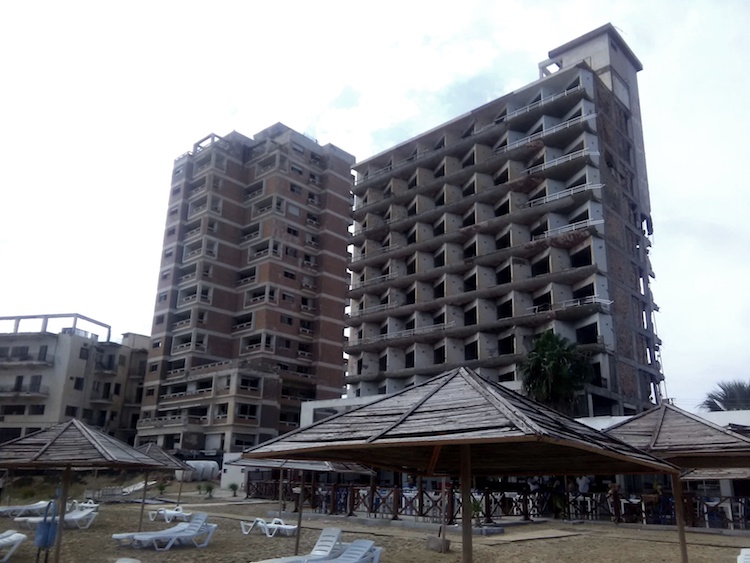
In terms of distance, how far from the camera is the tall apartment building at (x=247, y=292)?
53656 millimetres

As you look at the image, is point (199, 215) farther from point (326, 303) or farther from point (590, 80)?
point (590, 80)

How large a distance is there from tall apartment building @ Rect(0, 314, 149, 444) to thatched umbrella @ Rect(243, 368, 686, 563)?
56235mm

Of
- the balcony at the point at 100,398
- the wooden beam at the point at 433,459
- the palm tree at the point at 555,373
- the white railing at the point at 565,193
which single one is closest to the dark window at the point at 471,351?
the palm tree at the point at 555,373

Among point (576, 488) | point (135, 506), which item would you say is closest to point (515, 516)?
point (576, 488)

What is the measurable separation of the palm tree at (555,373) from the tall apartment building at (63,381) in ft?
137

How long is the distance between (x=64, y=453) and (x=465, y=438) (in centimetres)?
924

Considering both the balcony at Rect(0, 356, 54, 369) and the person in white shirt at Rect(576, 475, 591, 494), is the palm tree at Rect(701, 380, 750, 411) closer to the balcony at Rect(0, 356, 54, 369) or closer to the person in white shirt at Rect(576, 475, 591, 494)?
the person in white shirt at Rect(576, 475, 591, 494)

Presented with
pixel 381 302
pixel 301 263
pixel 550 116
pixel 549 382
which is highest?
pixel 550 116

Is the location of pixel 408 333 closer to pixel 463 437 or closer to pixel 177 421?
pixel 177 421

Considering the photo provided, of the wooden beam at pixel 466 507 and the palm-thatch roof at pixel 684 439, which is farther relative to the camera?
the palm-thatch roof at pixel 684 439

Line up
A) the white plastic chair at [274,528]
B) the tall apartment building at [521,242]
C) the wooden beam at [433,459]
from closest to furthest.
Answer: the wooden beam at [433,459], the white plastic chair at [274,528], the tall apartment building at [521,242]

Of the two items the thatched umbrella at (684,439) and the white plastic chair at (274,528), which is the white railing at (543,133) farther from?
the white plastic chair at (274,528)

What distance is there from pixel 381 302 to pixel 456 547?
146ft

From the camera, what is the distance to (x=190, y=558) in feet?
46.4
